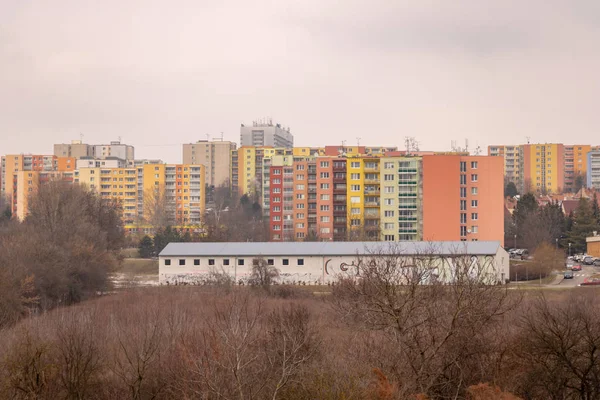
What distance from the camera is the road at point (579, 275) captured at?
48.2 metres

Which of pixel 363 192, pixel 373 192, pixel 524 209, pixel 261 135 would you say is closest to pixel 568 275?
pixel 373 192

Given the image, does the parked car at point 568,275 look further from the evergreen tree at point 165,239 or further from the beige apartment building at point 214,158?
the beige apartment building at point 214,158

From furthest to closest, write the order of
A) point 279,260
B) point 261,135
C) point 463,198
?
point 261,135 < point 463,198 < point 279,260

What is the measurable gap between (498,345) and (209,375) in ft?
28.4

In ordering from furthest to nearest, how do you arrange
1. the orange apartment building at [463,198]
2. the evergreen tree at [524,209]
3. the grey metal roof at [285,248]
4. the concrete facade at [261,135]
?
the concrete facade at [261,135]
the evergreen tree at [524,209]
the orange apartment building at [463,198]
the grey metal roof at [285,248]

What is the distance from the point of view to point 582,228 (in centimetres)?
7000

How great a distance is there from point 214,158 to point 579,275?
3370 inches

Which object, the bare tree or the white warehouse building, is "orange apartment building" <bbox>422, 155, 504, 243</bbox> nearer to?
the white warehouse building

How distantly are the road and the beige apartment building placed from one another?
78.8 m

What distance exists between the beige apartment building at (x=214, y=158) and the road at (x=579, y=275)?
78.8 meters

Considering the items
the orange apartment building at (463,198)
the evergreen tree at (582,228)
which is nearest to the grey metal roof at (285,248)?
the orange apartment building at (463,198)

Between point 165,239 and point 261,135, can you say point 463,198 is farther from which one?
point 261,135

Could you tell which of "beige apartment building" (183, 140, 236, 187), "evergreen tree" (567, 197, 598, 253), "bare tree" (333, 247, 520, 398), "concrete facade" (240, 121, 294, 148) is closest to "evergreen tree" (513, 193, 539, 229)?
"evergreen tree" (567, 197, 598, 253)

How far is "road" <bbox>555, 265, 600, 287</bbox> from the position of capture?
48.2 m
